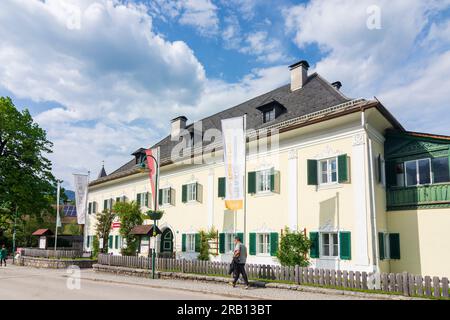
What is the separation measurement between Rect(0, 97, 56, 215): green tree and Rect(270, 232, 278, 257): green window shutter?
821 inches

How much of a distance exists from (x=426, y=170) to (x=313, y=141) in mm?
4745

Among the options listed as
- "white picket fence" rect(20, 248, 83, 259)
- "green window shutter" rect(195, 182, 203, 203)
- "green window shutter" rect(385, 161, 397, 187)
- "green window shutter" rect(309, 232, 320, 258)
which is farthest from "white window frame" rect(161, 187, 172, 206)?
"green window shutter" rect(385, 161, 397, 187)

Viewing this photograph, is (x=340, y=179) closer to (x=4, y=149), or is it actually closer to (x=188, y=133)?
(x=188, y=133)

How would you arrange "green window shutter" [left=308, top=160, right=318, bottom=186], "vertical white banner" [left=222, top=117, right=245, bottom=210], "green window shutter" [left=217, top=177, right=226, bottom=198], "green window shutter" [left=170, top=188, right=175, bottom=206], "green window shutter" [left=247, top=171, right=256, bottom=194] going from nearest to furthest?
"green window shutter" [left=308, top=160, right=318, bottom=186] → "vertical white banner" [left=222, top=117, right=245, bottom=210] → "green window shutter" [left=247, top=171, right=256, bottom=194] → "green window shutter" [left=217, top=177, right=226, bottom=198] → "green window shutter" [left=170, top=188, right=175, bottom=206]

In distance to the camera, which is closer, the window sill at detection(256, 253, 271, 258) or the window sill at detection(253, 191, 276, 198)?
the window sill at detection(256, 253, 271, 258)

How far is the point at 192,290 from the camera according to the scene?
43.1ft

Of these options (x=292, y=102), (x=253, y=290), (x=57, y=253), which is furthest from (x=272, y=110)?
(x=57, y=253)

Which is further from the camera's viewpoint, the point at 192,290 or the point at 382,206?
the point at 382,206

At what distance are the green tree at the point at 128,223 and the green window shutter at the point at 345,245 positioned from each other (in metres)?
13.5

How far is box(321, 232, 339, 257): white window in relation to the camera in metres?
15.7

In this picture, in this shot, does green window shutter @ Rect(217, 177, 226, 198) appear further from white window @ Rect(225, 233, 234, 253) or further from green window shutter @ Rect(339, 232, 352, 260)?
green window shutter @ Rect(339, 232, 352, 260)

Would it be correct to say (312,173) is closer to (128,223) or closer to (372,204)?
(372,204)

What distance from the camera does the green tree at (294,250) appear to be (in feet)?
52.1
